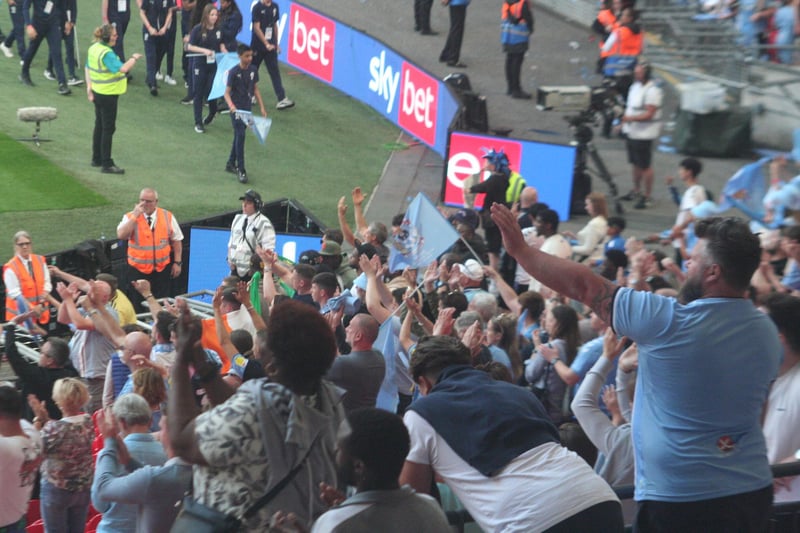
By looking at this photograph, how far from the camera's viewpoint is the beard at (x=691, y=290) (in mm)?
3945

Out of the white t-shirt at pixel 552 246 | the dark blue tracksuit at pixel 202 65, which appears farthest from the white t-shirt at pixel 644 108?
the dark blue tracksuit at pixel 202 65

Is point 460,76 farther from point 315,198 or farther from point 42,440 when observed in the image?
point 42,440

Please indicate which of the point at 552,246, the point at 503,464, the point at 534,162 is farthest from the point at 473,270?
the point at 503,464

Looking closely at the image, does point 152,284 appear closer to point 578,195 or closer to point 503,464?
point 578,195

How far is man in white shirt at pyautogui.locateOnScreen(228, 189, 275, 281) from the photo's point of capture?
13359mm

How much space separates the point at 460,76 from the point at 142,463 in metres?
14.2

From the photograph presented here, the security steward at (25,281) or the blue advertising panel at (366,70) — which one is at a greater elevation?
the blue advertising panel at (366,70)

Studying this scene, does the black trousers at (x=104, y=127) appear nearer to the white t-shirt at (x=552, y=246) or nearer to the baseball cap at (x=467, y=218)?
the baseball cap at (x=467, y=218)

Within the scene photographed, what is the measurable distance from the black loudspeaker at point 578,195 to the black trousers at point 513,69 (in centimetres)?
568

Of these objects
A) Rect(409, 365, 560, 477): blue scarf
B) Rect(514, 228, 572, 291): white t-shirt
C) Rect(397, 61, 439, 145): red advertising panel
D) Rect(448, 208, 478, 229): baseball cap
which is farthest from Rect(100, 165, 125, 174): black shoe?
Rect(409, 365, 560, 477): blue scarf

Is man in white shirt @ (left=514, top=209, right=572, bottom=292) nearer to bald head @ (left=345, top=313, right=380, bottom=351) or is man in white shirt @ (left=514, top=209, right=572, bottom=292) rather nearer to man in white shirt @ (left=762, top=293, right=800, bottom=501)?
bald head @ (left=345, top=313, right=380, bottom=351)

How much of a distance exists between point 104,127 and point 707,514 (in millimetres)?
15011

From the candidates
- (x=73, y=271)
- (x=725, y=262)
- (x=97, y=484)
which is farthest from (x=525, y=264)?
(x=73, y=271)

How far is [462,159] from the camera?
1662 cm
